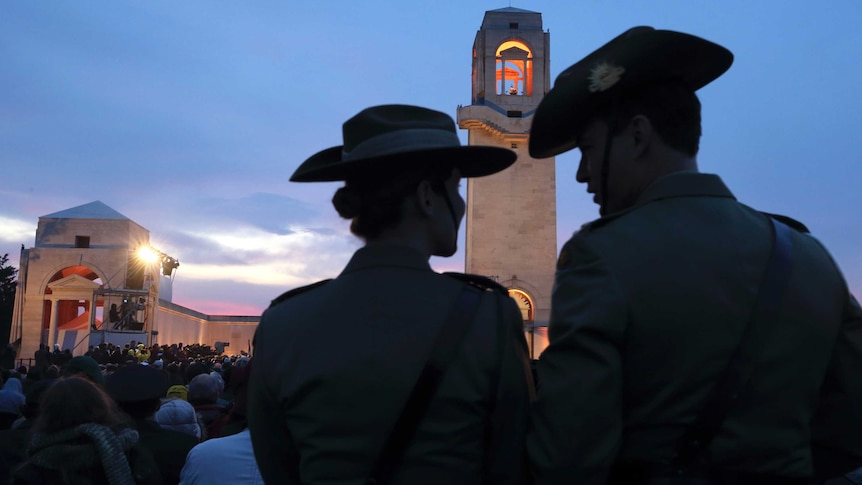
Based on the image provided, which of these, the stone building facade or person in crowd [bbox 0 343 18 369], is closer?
person in crowd [bbox 0 343 18 369]

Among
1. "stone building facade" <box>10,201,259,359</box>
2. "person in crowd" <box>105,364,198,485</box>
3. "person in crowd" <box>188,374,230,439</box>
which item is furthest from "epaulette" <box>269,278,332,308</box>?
"stone building facade" <box>10,201,259,359</box>

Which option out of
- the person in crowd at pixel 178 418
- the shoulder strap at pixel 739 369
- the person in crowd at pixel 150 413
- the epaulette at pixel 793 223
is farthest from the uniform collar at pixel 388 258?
the person in crowd at pixel 178 418

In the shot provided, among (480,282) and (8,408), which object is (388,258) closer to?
(480,282)

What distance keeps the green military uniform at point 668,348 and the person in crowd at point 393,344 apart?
145mm

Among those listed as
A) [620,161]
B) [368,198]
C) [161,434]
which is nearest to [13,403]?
[161,434]

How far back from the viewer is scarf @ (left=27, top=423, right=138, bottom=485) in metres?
3.59

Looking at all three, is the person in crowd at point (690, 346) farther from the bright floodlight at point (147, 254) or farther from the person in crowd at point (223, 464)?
the bright floodlight at point (147, 254)

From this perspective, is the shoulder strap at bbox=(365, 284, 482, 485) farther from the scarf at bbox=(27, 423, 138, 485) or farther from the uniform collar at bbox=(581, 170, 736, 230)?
the scarf at bbox=(27, 423, 138, 485)

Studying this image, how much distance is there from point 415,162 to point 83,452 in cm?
260

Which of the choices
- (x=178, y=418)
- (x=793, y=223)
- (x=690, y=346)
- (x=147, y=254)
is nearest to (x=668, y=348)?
(x=690, y=346)

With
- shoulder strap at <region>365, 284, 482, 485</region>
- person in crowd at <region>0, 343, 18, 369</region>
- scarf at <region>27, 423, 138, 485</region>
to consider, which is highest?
shoulder strap at <region>365, 284, 482, 485</region>

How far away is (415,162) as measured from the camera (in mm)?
2131

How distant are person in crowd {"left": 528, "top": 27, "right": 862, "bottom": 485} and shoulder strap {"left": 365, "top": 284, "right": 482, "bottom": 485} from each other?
0.79 ft

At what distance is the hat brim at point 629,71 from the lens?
83.6 inches
